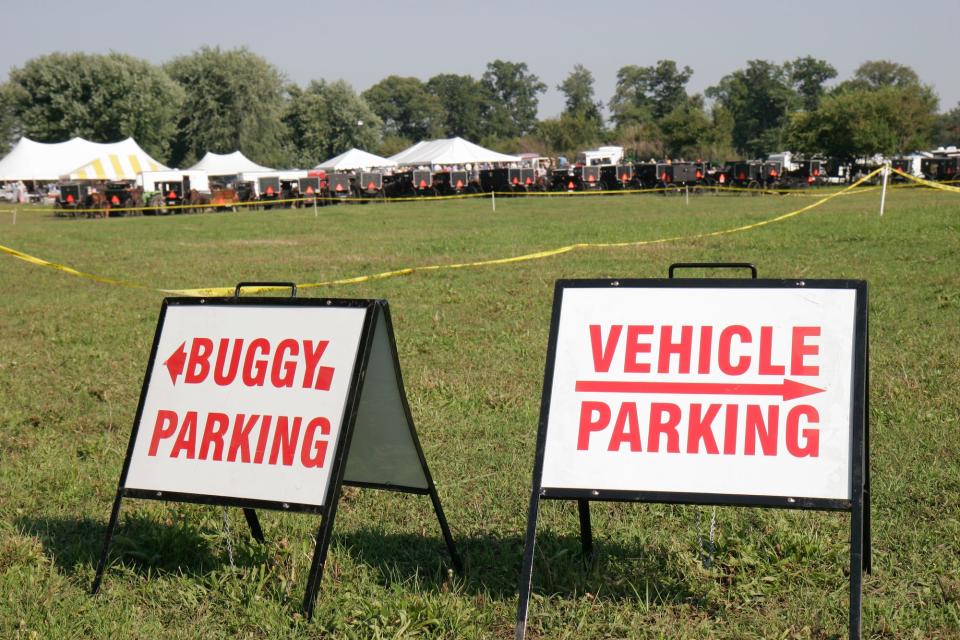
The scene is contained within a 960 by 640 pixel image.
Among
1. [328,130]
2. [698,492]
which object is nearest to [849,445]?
[698,492]

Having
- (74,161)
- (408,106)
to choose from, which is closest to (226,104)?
(74,161)

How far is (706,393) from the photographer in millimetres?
3172

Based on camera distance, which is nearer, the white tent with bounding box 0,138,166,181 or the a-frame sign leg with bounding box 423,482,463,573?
the a-frame sign leg with bounding box 423,482,463,573

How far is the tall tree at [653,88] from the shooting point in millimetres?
170250

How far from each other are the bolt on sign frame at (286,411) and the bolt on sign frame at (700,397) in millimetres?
669

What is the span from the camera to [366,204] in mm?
39844

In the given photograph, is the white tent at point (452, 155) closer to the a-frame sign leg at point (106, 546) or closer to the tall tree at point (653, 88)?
the a-frame sign leg at point (106, 546)

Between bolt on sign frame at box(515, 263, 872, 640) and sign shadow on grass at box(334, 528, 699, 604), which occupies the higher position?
bolt on sign frame at box(515, 263, 872, 640)

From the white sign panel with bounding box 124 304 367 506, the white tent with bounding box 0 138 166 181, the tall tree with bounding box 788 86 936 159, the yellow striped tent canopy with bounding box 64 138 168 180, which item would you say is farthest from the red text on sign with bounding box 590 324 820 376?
the white tent with bounding box 0 138 166 181

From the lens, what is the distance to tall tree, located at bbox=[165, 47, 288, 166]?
92.8m

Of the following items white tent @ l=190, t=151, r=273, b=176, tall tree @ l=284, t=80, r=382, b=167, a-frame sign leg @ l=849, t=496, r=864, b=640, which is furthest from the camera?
tall tree @ l=284, t=80, r=382, b=167

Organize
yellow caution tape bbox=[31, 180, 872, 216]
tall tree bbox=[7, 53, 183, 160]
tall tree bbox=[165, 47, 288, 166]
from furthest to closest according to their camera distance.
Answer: tall tree bbox=[165, 47, 288, 166] < tall tree bbox=[7, 53, 183, 160] < yellow caution tape bbox=[31, 180, 872, 216]

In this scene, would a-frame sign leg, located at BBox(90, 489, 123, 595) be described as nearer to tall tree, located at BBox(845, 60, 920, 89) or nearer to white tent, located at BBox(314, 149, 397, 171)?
white tent, located at BBox(314, 149, 397, 171)

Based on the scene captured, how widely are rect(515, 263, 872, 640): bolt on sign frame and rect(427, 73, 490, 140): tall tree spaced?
183 m
